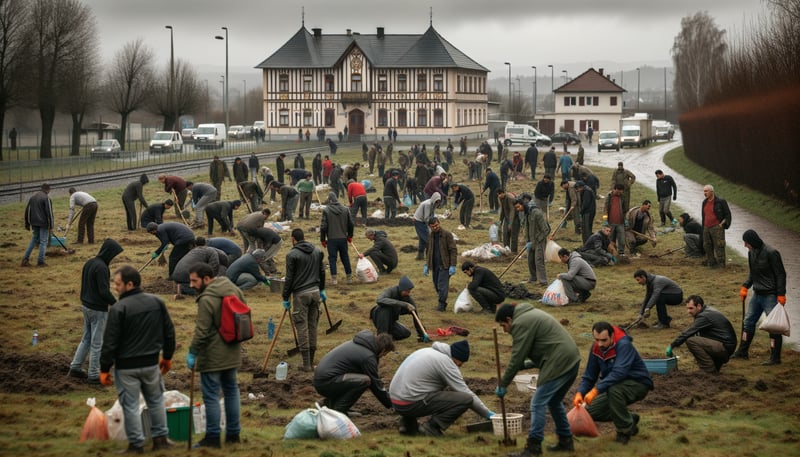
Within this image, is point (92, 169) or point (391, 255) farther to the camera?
point (92, 169)

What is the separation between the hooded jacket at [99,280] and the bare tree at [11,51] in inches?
1894

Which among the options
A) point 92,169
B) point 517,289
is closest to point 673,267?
point 517,289

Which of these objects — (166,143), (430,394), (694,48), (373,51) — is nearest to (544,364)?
(430,394)

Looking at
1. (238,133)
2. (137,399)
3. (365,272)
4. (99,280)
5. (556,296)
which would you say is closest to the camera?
(137,399)

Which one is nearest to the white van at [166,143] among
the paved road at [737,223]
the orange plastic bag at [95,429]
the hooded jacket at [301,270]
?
the paved road at [737,223]

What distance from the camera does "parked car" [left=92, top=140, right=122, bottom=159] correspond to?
188 ft

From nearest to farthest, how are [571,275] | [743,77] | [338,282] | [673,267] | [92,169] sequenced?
[571,275]
[338,282]
[673,267]
[743,77]
[92,169]

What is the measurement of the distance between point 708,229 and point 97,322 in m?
13.7

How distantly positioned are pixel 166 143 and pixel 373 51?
2459 cm

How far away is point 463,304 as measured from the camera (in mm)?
16750

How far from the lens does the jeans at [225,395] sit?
908 cm

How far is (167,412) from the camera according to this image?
9445 millimetres

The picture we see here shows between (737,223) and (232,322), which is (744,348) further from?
(737,223)

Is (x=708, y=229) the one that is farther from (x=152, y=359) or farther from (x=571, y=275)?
(x=152, y=359)
